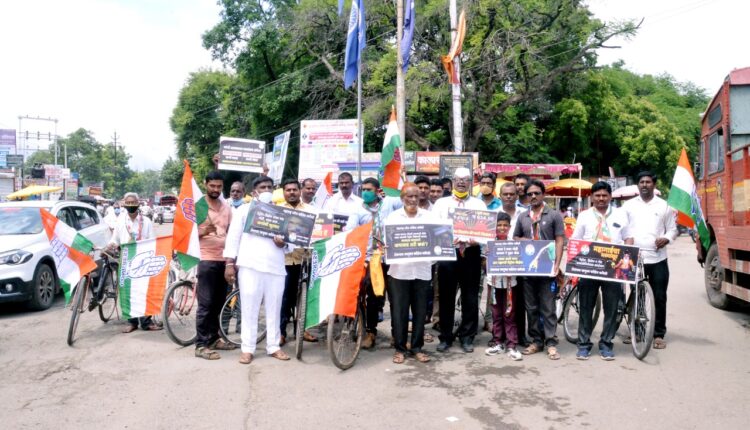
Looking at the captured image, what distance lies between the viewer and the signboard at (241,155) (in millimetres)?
13797

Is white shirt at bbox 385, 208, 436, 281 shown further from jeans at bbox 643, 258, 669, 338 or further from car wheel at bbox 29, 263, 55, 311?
car wheel at bbox 29, 263, 55, 311

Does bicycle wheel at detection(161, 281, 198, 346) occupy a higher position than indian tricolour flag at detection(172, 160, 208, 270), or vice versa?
indian tricolour flag at detection(172, 160, 208, 270)

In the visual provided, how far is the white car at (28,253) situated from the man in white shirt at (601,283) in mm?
7681

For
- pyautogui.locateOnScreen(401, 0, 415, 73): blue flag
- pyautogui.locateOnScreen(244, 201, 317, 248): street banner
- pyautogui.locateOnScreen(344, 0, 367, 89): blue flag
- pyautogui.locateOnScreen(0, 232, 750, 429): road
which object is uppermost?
pyautogui.locateOnScreen(401, 0, 415, 73): blue flag

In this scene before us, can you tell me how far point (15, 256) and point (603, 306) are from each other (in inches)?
318

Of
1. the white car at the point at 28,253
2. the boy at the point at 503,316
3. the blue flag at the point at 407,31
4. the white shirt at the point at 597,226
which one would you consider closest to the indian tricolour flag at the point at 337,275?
the boy at the point at 503,316

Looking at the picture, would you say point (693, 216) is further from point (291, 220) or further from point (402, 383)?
point (291, 220)

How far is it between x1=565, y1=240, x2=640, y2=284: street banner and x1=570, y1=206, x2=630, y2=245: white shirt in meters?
0.28

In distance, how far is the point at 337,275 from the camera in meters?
5.91

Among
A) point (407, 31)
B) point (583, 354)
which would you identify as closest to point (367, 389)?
point (583, 354)

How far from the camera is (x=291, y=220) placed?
5.95 meters

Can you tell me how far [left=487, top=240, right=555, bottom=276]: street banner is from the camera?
6.06m

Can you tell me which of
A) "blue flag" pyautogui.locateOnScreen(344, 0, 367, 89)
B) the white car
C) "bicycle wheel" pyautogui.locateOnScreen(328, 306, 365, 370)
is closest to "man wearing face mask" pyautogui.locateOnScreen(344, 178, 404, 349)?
"bicycle wheel" pyautogui.locateOnScreen(328, 306, 365, 370)

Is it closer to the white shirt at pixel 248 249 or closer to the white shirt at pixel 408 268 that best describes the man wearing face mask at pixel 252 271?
the white shirt at pixel 248 249
